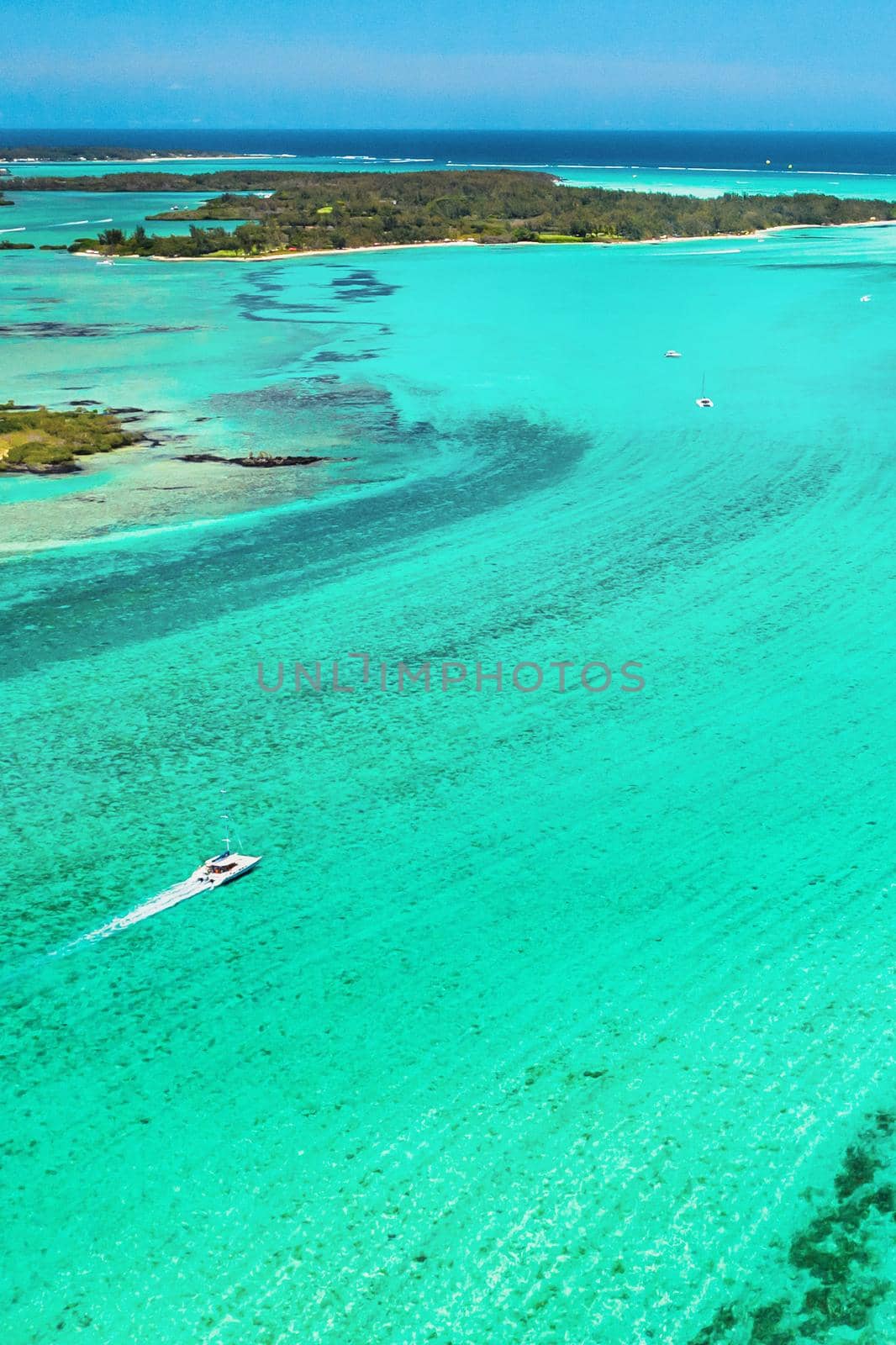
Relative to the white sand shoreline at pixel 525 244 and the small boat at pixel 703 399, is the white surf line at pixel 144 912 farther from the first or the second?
the white sand shoreline at pixel 525 244

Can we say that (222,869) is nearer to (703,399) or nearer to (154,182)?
(703,399)

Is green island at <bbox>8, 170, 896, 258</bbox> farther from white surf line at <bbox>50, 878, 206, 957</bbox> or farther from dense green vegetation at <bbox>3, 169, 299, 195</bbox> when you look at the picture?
white surf line at <bbox>50, 878, 206, 957</bbox>

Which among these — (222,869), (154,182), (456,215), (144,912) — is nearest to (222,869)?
(222,869)

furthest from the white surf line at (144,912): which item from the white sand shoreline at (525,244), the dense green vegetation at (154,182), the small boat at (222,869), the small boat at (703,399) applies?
the dense green vegetation at (154,182)

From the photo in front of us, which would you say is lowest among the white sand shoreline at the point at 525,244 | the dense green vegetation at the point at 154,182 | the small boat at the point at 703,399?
the small boat at the point at 703,399

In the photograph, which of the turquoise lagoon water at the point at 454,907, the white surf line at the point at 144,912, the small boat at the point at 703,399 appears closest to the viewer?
the turquoise lagoon water at the point at 454,907

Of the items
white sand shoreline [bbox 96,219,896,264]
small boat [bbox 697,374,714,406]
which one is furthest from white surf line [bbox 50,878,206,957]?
white sand shoreline [bbox 96,219,896,264]

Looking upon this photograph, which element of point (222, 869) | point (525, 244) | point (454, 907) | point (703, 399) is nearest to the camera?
point (454, 907)
